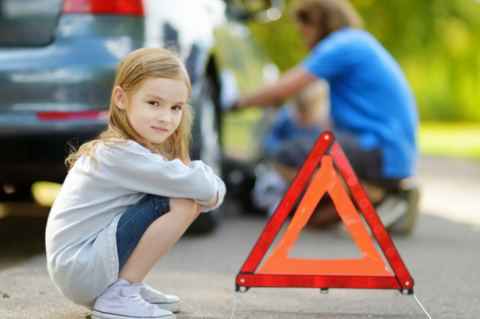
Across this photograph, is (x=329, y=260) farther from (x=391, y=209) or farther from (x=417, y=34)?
(x=417, y=34)

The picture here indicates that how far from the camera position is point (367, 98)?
4.29 m

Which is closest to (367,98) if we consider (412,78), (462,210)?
(462,210)

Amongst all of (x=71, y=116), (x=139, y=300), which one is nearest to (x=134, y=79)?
(x=139, y=300)

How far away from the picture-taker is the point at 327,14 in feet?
15.3

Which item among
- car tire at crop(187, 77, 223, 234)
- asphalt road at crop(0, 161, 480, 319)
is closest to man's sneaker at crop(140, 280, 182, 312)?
asphalt road at crop(0, 161, 480, 319)

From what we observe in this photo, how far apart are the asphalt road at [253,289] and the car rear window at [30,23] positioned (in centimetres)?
115

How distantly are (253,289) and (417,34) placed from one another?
1261cm

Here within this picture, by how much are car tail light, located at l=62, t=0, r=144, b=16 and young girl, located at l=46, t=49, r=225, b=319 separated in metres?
1.03

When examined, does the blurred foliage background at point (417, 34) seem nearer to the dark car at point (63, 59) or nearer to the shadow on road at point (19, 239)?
the shadow on road at point (19, 239)

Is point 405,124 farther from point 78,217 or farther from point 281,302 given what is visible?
point 78,217

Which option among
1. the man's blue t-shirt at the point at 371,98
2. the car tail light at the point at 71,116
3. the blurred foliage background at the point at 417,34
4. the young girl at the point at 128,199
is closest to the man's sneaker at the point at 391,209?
the man's blue t-shirt at the point at 371,98

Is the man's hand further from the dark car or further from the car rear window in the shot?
the car rear window

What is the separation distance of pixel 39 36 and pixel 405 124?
8.39 ft

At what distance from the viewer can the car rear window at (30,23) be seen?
10.1ft
